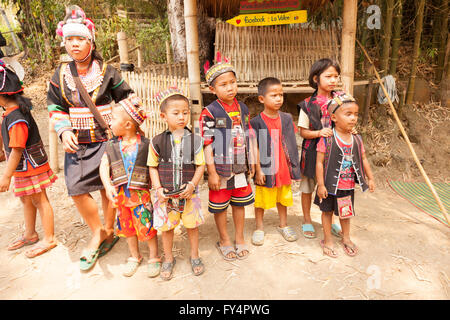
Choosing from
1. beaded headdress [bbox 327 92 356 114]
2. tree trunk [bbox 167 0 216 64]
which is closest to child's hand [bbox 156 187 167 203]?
beaded headdress [bbox 327 92 356 114]

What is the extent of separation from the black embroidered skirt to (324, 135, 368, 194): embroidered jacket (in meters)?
2.02

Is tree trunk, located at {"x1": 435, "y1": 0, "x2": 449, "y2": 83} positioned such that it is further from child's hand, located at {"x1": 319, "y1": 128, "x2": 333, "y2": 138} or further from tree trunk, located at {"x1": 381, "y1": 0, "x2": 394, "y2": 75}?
child's hand, located at {"x1": 319, "y1": 128, "x2": 333, "y2": 138}

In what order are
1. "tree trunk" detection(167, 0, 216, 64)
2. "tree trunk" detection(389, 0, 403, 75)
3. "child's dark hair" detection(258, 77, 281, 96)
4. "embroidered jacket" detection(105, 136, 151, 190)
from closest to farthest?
"embroidered jacket" detection(105, 136, 151, 190), "child's dark hair" detection(258, 77, 281, 96), "tree trunk" detection(167, 0, 216, 64), "tree trunk" detection(389, 0, 403, 75)

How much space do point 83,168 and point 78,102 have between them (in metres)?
0.57

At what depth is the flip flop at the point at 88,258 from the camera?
2.76 meters

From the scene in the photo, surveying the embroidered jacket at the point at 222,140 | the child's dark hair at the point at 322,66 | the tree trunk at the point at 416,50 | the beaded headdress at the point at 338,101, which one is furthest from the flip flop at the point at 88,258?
the tree trunk at the point at 416,50

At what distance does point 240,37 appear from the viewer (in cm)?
462

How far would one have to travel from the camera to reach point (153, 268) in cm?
270

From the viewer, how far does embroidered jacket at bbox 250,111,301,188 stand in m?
2.92

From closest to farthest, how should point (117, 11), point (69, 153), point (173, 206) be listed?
1. point (173, 206)
2. point (69, 153)
3. point (117, 11)

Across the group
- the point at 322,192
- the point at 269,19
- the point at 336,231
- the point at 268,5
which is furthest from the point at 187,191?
the point at 268,5

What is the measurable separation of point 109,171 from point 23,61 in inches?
387

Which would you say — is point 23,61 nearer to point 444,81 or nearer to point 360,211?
point 360,211
